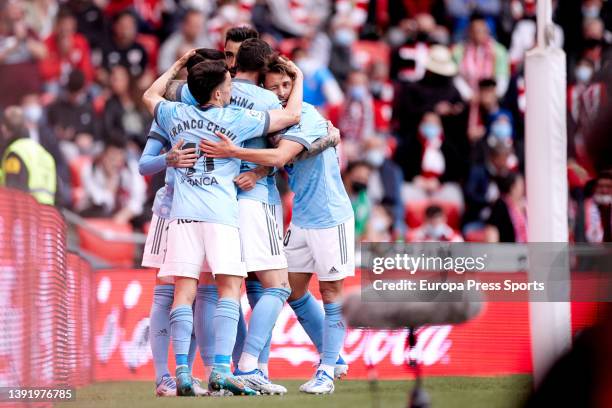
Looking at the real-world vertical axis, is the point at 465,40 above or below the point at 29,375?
above

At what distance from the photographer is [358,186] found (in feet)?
38.8

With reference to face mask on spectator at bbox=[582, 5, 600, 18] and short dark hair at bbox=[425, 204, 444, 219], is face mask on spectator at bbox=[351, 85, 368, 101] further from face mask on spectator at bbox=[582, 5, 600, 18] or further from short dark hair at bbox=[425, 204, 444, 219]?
face mask on spectator at bbox=[582, 5, 600, 18]

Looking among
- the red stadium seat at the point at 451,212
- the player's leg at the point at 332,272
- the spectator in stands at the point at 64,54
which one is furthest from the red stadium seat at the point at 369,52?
the player's leg at the point at 332,272

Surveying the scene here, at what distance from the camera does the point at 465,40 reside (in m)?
14.2

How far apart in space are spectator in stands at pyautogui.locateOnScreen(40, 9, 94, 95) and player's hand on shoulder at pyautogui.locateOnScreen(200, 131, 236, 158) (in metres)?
7.97

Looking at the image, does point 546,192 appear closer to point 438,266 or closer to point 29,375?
point 438,266

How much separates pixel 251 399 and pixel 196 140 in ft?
4.17

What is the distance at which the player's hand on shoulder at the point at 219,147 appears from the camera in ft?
17.8

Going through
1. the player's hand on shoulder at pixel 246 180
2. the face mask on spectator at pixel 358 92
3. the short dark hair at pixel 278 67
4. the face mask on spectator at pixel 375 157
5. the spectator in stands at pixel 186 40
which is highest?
the spectator in stands at pixel 186 40

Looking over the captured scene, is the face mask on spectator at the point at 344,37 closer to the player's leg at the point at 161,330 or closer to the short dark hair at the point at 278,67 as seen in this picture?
the short dark hair at the point at 278,67

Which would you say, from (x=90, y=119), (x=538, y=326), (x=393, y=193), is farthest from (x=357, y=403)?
(x=90, y=119)

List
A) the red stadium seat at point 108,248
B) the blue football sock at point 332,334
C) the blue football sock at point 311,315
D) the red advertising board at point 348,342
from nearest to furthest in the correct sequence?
1. the blue football sock at point 332,334
2. the blue football sock at point 311,315
3. the red advertising board at point 348,342
4. the red stadium seat at point 108,248

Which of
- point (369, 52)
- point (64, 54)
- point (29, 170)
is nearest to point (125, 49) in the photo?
point (64, 54)

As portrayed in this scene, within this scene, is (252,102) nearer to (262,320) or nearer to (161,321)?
(262,320)
